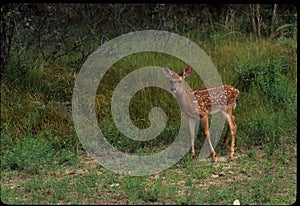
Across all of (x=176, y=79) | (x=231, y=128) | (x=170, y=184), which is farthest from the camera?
(x=231, y=128)

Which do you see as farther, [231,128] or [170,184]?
[231,128]

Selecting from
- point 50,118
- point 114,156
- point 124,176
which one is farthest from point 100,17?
point 124,176

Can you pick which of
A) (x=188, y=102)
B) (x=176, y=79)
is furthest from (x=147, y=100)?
(x=176, y=79)

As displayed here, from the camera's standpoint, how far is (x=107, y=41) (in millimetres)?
8477

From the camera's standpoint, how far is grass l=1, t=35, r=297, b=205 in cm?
521

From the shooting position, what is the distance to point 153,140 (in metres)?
6.62

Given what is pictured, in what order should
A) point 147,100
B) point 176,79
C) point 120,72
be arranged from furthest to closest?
point 120,72, point 147,100, point 176,79

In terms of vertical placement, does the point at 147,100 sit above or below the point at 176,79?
below

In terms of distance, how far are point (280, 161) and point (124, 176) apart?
171cm

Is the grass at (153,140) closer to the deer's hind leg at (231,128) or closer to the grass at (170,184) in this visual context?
the grass at (170,184)

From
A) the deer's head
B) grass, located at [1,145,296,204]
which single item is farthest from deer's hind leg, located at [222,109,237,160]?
the deer's head

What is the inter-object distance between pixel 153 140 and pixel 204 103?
0.80 metres

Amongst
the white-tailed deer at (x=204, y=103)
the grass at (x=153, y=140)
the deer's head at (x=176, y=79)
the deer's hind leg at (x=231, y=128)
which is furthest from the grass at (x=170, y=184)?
the deer's head at (x=176, y=79)

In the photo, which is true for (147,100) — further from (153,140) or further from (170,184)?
(170,184)
